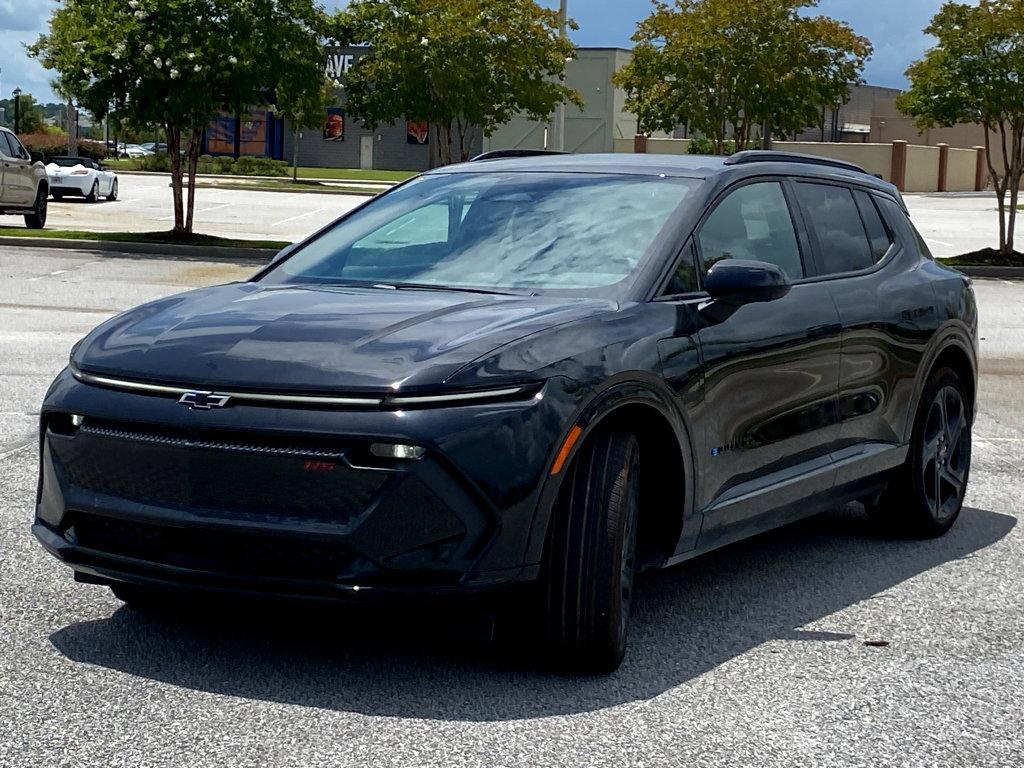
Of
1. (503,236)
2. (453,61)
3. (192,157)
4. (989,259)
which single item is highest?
(453,61)

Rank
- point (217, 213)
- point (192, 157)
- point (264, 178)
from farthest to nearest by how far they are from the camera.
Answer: point (264, 178) < point (217, 213) < point (192, 157)

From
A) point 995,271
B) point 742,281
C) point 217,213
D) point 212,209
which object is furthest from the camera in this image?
point 212,209

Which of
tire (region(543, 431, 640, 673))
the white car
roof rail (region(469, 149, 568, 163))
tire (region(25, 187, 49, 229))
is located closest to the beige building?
the white car

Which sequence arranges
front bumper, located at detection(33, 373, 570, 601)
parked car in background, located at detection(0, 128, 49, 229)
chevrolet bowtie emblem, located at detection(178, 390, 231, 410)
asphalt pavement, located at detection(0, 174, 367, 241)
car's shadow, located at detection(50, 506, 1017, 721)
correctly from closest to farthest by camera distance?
front bumper, located at detection(33, 373, 570, 601), chevrolet bowtie emblem, located at detection(178, 390, 231, 410), car's shadow, located at detection(50, 506, 1017, 721), parked car in background, located at detection(0, 128, 49, 229), asphalt pavement, located at detection(0, 174, 367, 241)

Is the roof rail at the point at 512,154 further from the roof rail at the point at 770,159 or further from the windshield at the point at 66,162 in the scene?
the windshield at the point at 66,162

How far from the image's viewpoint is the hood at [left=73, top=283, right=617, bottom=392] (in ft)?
15.4

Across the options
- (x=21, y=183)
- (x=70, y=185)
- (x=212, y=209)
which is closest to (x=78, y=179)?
(x=70, y=185)

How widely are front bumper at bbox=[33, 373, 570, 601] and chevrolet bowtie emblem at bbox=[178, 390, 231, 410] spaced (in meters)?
0.03

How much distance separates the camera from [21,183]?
2958cm

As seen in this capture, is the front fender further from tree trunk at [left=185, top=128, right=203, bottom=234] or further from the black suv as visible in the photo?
tree trunk at [left=185, top=128, right=203, bottom=234]

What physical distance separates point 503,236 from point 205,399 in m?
1.68

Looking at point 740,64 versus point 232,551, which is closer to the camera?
point 232,551

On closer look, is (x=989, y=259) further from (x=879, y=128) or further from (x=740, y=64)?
(x=879, y=128)

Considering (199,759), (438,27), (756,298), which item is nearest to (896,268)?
(756,298)
